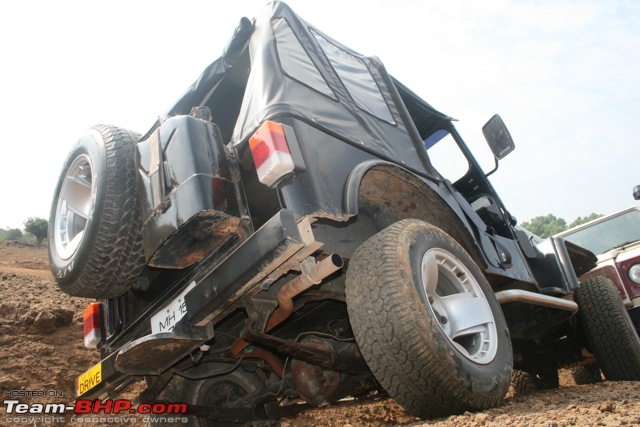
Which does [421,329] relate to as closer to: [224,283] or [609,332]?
[224,283]

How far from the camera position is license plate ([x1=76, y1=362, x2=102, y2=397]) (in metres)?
2.64

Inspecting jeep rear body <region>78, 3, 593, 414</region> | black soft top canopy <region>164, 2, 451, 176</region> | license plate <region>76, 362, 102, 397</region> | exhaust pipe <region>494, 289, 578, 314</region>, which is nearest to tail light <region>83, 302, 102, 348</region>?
jeep rear body <region>78, 3, 593, 414</region>

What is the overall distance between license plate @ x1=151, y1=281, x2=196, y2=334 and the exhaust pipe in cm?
167

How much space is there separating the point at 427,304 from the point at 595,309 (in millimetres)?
2566

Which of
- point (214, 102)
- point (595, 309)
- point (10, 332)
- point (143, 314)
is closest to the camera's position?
point (143, 314)

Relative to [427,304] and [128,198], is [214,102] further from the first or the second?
[427,304]

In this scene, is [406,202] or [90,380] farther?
[406,202]

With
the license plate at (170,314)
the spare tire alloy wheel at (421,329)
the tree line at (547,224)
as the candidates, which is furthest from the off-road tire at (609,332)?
the tree line at (547,224)

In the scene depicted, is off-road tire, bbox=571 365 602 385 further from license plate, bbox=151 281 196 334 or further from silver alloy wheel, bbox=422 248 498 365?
license plate, bbox=151 281 196 334

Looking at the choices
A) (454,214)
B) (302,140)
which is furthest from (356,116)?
(454,214)

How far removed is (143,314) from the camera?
107 inches

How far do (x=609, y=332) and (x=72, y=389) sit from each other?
4.96 meters

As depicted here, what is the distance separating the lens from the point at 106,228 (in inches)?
95.2

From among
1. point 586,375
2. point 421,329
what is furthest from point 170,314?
point 586,375
